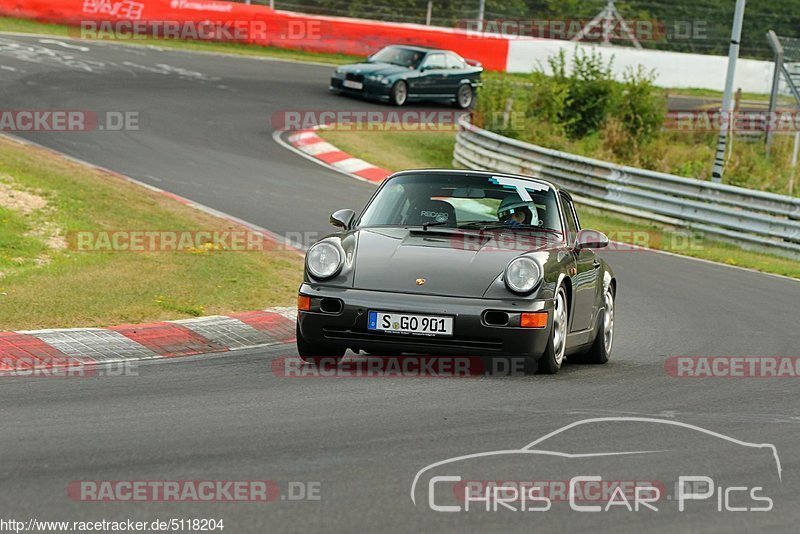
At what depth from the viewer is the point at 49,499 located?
4.66 meters

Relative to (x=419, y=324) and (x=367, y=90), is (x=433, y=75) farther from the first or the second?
(x=419, y=324)

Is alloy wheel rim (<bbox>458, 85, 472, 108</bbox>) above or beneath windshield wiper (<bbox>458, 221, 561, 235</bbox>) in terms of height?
beneath

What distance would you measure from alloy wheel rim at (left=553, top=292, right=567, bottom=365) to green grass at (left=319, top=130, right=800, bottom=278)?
8782 mm

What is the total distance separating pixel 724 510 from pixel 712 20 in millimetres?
36537

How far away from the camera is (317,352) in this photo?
820cm

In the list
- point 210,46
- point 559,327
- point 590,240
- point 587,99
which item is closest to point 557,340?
point 559,327

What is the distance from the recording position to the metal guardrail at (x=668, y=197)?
1831cm

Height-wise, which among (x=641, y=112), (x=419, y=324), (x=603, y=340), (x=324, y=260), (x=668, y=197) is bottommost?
(x=668, y=197)

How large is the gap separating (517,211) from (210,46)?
88.0 feet

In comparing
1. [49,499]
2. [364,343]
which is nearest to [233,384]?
[364,343]

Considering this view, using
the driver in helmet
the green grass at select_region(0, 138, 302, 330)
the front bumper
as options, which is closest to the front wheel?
the green grass at select_region(0, 138, 302, 330)

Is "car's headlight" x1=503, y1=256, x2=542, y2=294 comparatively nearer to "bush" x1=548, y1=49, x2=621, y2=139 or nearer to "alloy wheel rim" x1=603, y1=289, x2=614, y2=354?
"alloy wheel rim" x1=603, y1=289, x2=614, y2=354

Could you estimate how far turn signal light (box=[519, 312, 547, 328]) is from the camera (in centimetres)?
768

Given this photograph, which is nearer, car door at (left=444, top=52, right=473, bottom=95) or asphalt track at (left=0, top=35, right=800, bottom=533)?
asphalt track at (left=0, top=35, right=800, bottom=533)
